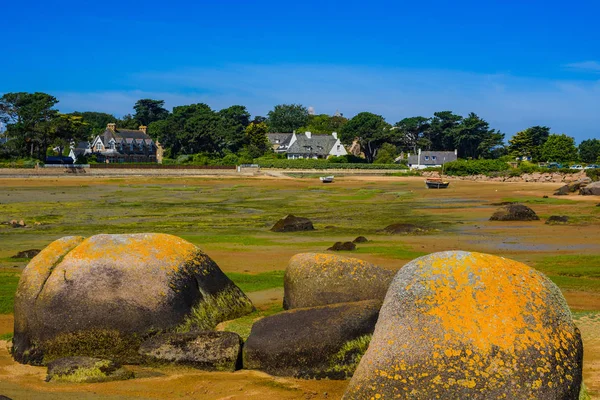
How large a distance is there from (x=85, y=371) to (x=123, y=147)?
165023mm

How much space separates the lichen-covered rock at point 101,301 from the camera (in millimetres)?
11312

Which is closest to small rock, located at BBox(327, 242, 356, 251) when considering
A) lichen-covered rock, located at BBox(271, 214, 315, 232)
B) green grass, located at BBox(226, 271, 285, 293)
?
green grass, located at BBox(226, 271, 285, 293)

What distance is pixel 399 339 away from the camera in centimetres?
762

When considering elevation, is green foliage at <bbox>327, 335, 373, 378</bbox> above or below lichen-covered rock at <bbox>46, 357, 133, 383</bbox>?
above

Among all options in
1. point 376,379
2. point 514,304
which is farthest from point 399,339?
point 514,304

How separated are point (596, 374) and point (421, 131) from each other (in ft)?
633

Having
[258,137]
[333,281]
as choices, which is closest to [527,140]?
[258,137]

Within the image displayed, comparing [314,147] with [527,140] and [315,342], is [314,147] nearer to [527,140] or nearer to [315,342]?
[527,140]

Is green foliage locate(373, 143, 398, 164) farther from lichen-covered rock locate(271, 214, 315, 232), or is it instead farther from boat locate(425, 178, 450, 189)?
lichen-covered rock locate(271, 214, 315, 232)

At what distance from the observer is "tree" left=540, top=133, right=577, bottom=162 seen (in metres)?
157

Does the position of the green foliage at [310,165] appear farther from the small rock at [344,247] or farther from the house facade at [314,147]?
the small rock at [344,247]

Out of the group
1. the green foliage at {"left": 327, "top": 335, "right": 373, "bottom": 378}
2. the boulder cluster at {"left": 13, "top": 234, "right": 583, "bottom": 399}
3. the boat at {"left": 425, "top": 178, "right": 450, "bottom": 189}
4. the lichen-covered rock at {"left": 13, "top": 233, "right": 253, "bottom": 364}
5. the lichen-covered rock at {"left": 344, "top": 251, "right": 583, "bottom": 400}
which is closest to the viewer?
the lichen-covered rock at {"left": 344, "top": 251, "right": 583, "bottom": 400}

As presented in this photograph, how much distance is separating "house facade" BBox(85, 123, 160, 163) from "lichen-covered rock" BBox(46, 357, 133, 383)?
157 meters

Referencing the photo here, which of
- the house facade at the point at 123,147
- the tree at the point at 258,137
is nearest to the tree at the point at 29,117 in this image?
the house facade at the point at 123,147
